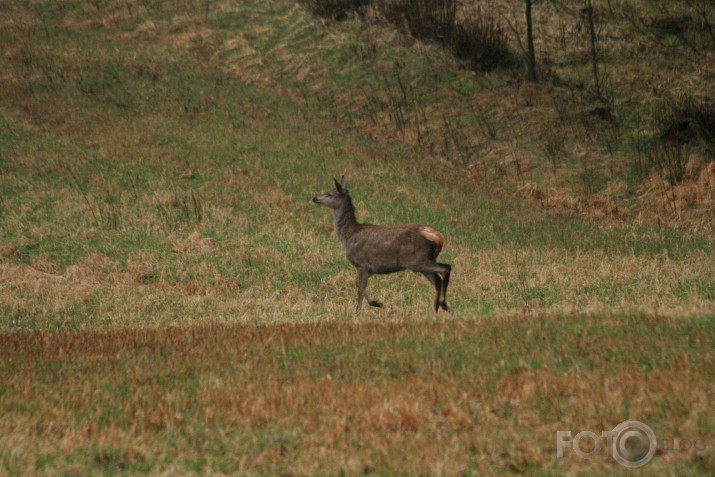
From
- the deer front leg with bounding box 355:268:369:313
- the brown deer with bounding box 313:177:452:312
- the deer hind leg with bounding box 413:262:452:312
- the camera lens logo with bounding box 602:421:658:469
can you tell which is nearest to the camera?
the camera lens logo with bounding box 602:421:658:469

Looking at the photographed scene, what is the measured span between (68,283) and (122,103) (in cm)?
1677

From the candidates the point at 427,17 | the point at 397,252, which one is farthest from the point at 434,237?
the point at 427,17

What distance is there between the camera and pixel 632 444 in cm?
598

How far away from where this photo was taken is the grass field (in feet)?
21.9

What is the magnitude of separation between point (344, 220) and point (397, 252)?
184cm

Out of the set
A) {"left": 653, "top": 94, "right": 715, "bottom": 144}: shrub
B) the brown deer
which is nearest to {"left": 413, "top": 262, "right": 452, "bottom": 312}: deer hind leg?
the brown deer

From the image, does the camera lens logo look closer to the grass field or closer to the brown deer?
the grass field

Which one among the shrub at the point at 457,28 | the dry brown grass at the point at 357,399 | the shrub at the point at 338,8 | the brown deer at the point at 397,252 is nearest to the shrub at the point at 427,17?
the shrub at the point at 457,28

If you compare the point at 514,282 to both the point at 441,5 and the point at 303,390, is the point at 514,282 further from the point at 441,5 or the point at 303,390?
the point at 441,5

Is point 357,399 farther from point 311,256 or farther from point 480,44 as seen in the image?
point 480,44

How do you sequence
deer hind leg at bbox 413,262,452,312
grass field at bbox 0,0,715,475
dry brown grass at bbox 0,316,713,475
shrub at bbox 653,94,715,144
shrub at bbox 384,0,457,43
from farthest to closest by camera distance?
shrub at bbox 384,0,457,43 < shrub at bbox 653,94,715,144 < deer hind leg at bbox 413,262,452,312 < grass field at bbox 0,0,715,475 < dry brown grass at bbox 0,316,713,475

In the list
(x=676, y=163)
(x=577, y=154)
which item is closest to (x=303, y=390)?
(x=676, y=163)

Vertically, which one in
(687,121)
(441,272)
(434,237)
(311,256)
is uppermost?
(434,237)

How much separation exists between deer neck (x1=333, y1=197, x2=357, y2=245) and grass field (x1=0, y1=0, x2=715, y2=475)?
1.24m
